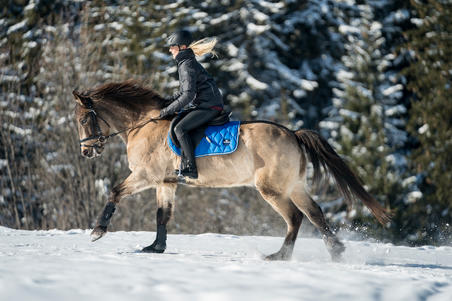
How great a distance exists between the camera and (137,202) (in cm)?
2012

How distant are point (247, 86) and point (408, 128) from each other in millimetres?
6747

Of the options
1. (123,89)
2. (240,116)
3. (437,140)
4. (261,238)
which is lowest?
(437,140)

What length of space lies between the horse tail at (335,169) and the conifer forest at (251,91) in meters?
11.3

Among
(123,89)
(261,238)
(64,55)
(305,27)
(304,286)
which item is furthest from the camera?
(305,27)

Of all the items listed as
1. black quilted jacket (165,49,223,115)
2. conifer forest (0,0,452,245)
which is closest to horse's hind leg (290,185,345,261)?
black quilted jacket (165,49,223,115)

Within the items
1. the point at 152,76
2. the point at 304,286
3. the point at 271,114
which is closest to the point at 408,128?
the point at 271,114

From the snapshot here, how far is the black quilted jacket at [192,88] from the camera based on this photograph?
23.7ft

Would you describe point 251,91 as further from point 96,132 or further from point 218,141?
point 218,141

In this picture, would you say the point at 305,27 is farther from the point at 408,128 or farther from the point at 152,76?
the point at 152,76

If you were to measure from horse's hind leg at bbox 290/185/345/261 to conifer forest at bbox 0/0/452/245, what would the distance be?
1160cm

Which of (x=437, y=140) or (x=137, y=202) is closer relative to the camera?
(x=137, y=202)

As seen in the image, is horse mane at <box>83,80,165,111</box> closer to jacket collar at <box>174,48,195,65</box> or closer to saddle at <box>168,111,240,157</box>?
saddle at <box>168,111,240,157</box>

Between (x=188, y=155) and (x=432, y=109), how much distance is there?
64.1ft

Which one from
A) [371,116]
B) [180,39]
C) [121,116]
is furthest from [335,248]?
[371,116]
